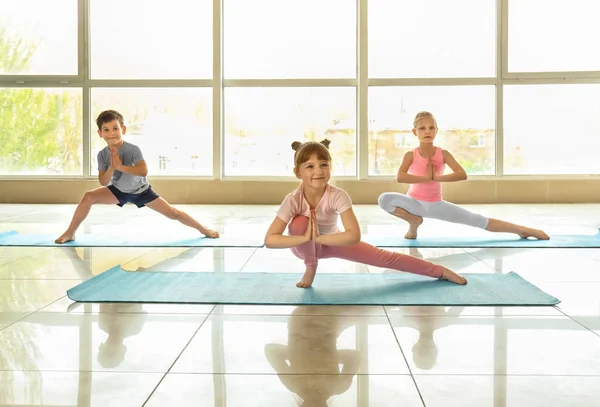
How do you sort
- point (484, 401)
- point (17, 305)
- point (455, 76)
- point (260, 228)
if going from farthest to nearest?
point (455, 76) < point (260, 228) < point (17, 305) < point (484, 401)

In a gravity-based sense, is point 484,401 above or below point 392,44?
below

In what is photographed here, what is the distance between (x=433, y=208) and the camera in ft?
12.3

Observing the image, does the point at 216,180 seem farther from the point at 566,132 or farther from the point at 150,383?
the point at 150,383

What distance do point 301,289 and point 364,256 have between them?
27cm

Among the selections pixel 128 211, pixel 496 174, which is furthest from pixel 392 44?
pixel 128 211

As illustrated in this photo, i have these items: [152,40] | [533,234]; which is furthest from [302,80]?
[533,234]

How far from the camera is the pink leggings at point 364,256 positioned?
7.81 ft

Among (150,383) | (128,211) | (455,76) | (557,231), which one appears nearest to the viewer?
(150,383)

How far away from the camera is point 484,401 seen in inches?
49.5

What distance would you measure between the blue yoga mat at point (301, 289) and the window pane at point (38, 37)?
5540mm

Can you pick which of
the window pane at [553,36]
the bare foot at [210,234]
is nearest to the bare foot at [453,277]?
the bare foot at [210,234]

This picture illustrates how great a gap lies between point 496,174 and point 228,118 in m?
3.07

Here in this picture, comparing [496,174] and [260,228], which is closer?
[260,228]

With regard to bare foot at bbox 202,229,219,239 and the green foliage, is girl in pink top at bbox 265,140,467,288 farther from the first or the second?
the green foliage
